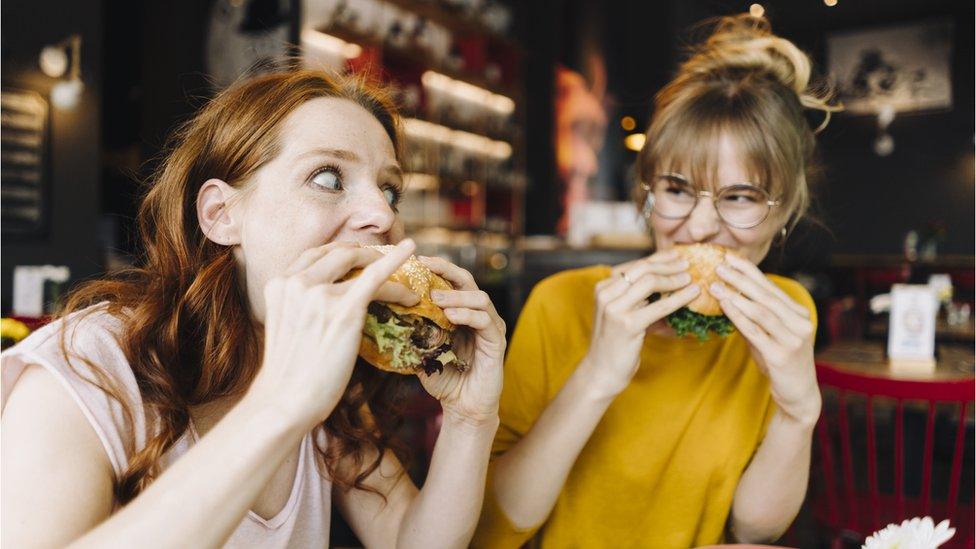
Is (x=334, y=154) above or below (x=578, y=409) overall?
above

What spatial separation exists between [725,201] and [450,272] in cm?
83

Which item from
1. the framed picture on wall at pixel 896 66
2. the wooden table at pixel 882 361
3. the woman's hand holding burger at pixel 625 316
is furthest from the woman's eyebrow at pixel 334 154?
the framed picture on wall at pixel 896 66

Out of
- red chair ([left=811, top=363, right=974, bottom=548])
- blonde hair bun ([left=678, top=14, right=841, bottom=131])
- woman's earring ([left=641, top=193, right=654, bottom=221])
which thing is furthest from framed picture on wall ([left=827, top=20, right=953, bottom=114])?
woman's earring ([left=641, top=193, right=654, bottom=221])

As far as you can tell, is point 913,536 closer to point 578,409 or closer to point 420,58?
point 578,409

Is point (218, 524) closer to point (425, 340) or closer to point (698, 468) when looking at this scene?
point (425, 340)

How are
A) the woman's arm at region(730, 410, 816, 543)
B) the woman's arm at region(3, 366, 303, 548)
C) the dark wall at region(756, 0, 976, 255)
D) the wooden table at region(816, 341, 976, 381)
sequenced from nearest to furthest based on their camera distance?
the woman's arm at region(3, 366, 303, 548), the woman's arm at region(730, 410, 816, 543), the wooden table at region(816, 341, 976, 381), the dark wall at region(756, 0, 976, 255)

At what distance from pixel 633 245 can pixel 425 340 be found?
219 inches

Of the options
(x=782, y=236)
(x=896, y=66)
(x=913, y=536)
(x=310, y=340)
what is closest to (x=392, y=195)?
(x=310, y=340)

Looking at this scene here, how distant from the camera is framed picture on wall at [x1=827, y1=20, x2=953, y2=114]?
33.5 ft

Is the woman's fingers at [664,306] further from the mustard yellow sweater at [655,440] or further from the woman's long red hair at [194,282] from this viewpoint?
the woman's long red hair at [194,282]

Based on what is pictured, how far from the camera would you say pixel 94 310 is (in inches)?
43.9

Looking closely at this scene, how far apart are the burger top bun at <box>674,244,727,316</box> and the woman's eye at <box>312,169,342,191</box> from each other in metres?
0.83

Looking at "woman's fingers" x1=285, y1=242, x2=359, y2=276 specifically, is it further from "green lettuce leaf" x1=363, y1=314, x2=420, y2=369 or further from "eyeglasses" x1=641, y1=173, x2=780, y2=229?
"eyeglasses" x1=641, y1=173, x2=780, y2=229

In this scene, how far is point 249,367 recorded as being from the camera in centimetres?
123
